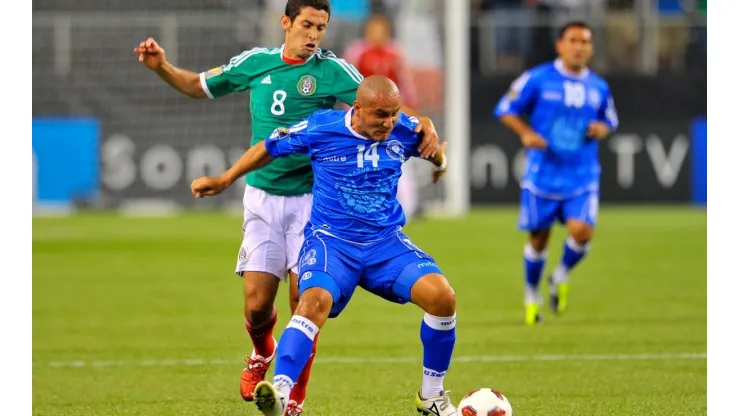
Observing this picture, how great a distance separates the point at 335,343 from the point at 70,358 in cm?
175

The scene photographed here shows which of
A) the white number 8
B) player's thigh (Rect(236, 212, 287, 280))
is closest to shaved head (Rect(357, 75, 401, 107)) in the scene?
the white number 8

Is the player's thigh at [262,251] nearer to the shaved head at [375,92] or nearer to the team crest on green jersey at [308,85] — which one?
the team crest on green jersey at [308,85]

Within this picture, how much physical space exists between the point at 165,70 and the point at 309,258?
1.40 meters

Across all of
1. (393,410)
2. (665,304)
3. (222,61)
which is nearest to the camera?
(393,410)

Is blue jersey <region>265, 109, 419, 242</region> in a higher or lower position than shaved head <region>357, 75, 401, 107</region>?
lower

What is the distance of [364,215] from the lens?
5816 mm

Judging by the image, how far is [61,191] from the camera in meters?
19.9

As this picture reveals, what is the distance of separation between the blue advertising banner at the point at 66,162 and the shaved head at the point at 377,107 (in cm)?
1467

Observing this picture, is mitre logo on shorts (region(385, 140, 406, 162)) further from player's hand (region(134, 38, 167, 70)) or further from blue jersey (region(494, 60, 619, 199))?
blue jersey (region(494, 60, 619, 199))

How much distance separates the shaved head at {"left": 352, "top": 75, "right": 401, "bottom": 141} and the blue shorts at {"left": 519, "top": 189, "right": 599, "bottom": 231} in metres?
4.39

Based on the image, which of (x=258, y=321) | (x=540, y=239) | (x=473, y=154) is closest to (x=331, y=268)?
(x=258, y=321)

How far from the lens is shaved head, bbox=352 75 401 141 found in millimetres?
5605
